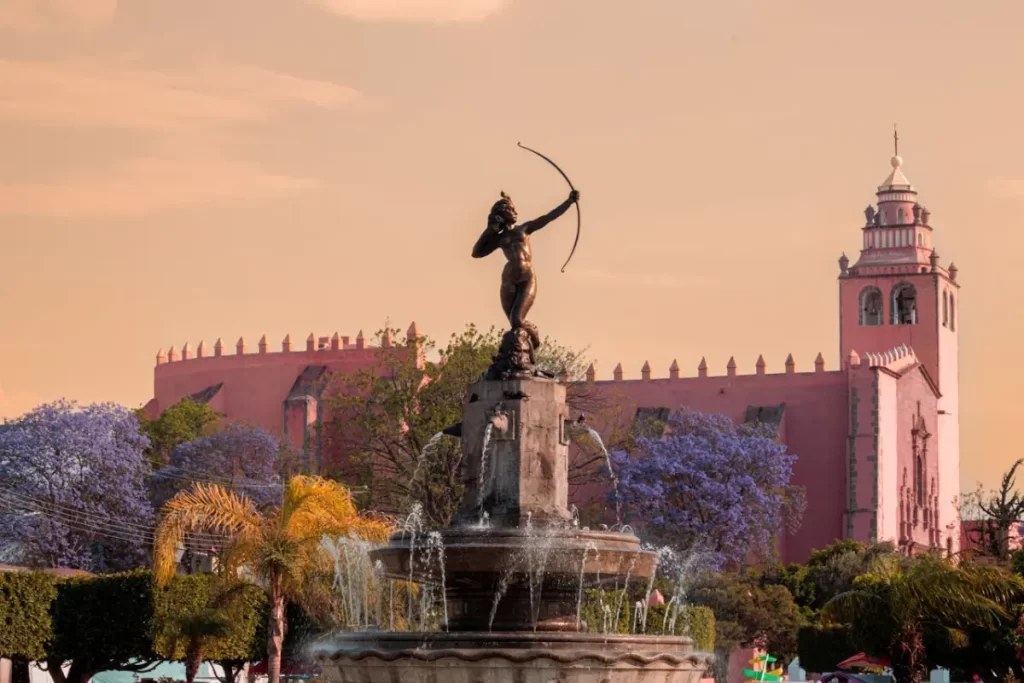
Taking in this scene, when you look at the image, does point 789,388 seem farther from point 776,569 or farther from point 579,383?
point 579,383

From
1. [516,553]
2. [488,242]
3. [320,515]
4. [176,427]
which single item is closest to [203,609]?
[320,515]

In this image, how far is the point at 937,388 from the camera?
84.8 metres

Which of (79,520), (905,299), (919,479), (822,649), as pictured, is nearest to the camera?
(822,649)

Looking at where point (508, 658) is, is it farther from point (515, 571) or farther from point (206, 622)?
point (206, 622)

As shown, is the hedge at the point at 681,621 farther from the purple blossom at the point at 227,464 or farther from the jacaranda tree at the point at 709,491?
the purple blossom at the point at 227,464

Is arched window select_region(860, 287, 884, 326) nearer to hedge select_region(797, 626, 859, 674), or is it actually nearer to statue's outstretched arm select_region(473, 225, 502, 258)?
hedge select_region(797, 626, 859, 674)

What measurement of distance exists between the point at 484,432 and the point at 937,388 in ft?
218

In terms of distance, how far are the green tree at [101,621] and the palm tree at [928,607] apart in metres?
13.4

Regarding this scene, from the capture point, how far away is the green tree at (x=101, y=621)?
38.7m

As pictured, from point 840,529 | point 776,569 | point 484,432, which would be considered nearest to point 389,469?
point 776,569

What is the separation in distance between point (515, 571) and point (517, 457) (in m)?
1.50

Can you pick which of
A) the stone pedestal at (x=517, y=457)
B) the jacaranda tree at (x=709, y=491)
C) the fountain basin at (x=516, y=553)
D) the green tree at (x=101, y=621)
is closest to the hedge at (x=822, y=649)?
the jacaranda tree at (x=709, y=491)

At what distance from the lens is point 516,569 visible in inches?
764

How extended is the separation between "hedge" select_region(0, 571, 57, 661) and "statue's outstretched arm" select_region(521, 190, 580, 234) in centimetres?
1928
